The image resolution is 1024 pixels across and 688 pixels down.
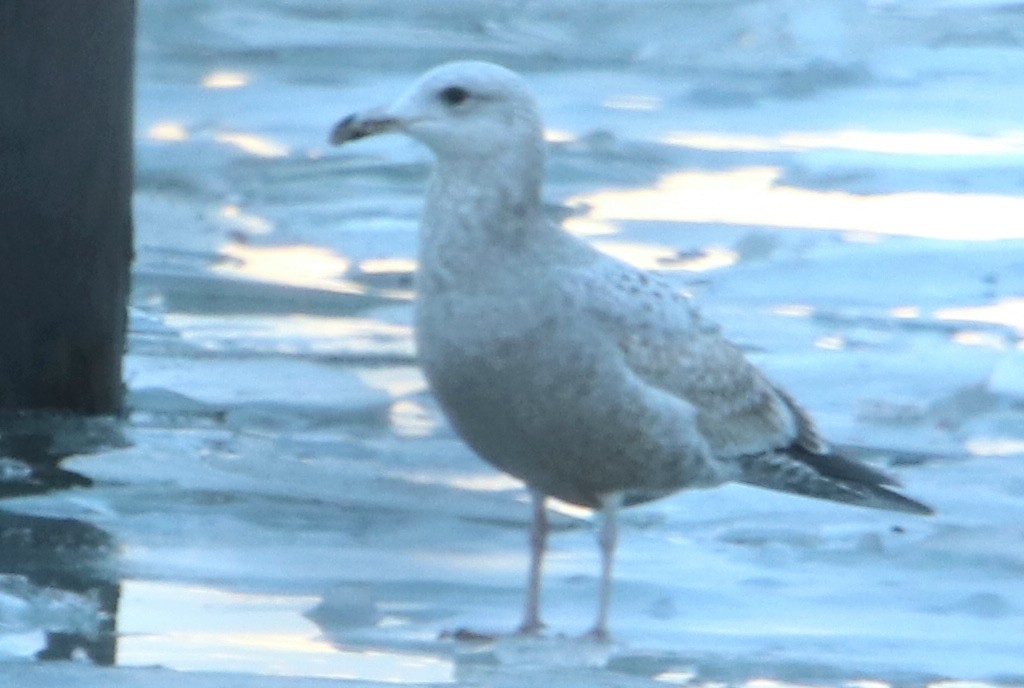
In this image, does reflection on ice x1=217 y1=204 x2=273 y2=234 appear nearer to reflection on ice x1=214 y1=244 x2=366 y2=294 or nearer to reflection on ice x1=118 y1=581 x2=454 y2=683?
reflection on ice x1=214 y1=244 x2=366 y2=294

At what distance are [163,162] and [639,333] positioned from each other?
6.59 m

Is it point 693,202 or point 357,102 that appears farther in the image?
point 357,102

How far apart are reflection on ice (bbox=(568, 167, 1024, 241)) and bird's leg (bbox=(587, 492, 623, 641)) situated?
4.74 metres

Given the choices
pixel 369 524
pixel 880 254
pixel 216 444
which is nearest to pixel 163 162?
pixel 880 254

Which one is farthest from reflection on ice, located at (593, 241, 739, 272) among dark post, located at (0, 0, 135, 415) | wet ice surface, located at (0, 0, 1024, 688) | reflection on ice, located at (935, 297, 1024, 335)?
dark post, located at (0, 0, 135, 415)

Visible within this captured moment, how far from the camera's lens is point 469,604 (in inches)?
202

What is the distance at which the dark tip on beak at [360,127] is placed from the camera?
496cm

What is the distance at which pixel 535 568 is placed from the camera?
497cm

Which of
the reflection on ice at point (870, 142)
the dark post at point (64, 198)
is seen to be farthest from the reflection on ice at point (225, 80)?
the dark post at point (64, 198)

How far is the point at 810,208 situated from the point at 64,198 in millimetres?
4497

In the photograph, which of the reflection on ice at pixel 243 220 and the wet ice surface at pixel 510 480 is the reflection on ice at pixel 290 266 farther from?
the reflection on ice at pixel 243 220

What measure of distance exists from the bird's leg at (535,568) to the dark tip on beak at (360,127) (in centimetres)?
84

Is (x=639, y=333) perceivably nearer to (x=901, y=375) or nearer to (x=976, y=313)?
(x=901, y=375)

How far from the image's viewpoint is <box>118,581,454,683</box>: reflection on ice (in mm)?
4336
